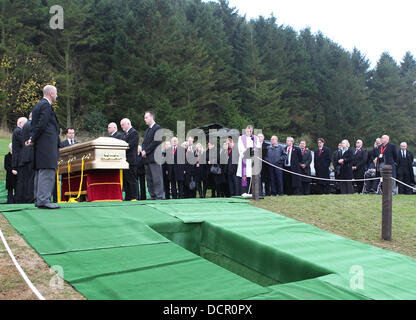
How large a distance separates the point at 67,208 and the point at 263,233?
305 centimetres

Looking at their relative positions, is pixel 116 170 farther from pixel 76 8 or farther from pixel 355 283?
pixel 76 8

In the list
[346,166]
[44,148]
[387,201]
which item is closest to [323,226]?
[387,201]

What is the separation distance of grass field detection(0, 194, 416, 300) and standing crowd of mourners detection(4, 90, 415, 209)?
938 millimetres

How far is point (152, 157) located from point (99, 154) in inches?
59.3

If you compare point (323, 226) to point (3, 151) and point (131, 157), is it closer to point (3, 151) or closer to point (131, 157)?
point (131, 157)

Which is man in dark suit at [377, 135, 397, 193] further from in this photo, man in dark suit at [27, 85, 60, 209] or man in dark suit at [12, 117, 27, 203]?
man in dark suit at [12, 117, 27, 203]

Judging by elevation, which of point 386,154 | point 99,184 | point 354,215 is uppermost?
point 386,154

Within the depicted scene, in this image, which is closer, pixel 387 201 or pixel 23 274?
pixel 23 274

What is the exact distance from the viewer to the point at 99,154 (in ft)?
25.7

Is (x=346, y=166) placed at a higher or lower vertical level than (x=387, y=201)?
higher

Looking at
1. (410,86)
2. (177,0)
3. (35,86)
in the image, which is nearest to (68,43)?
(35,86)

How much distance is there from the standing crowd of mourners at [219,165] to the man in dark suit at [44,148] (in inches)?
11.0

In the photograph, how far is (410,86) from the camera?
181 ft

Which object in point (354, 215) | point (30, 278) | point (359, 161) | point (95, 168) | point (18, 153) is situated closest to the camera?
point (30, 278)
